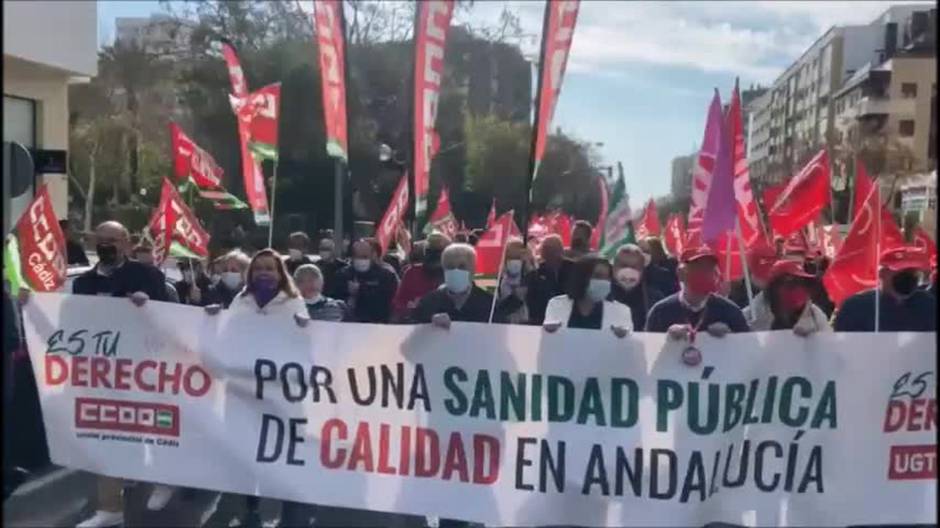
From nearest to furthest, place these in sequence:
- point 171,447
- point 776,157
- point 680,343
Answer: point 680,343 → point 171,447 → point 776,157

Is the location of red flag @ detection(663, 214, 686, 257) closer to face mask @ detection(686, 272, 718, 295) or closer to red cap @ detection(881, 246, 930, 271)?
red cap @ detection(881, 246, 930, 271)

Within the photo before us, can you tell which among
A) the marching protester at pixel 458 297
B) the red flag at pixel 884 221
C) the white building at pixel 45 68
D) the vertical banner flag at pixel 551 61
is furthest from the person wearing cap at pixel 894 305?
the white building at pixel 45 68

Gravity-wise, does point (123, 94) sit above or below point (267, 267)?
above

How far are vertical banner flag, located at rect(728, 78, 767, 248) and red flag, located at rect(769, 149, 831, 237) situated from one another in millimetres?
328

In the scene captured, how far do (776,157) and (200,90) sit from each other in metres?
Result: 87.0

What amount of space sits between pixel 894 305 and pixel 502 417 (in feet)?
6.57

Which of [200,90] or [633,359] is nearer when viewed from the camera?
[633,359]

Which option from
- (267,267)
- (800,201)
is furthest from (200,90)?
(267,267)

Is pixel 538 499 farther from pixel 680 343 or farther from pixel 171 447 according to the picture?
pixel 171 447

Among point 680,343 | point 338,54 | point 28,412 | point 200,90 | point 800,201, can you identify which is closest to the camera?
point 680,343

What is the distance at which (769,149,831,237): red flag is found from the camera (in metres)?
9.91

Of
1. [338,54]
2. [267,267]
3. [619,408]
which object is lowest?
[619,408]

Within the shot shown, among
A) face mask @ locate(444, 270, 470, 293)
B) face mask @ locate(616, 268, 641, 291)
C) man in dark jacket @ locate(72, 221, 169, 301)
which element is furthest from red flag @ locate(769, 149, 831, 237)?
man in dark jacket @ locate(72, 221, 169, 301)

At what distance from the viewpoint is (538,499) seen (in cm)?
565
